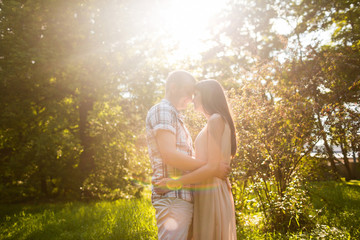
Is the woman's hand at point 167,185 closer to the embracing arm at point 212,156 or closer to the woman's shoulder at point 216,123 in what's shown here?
the embracing arm at point 212,156

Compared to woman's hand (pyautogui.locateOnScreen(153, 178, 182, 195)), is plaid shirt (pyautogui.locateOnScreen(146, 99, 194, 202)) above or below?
above

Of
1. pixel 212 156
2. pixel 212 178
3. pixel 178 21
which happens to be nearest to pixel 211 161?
pixel 212 156

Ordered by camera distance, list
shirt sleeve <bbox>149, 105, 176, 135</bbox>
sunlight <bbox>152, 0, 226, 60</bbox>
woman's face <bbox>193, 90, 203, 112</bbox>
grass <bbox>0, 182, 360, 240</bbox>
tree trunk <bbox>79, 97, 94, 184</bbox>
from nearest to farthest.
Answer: shirt sleeve <bbox>149, 105, 176, 135</bbox> → woman's face <bbox>193, 90, 203, 112</bbox> → grass <bbox>0, 182, 360, 240</bbox> → sunlight <bbox>152, 0, 226, 60</bbox> → tree trunk <bbox>79, 97, 94, 184</bbox>

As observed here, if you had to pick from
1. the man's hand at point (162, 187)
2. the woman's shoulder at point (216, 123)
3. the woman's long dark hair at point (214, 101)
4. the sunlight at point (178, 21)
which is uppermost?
the sunlight at point (178, 21)

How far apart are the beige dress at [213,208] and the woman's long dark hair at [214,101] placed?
101 millimetres

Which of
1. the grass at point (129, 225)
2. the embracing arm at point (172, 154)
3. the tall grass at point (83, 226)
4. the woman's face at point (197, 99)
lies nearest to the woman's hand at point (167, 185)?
the embracing arm at point (172, 154)

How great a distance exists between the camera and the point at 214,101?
8.16ft

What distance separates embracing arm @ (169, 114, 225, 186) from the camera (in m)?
2.18

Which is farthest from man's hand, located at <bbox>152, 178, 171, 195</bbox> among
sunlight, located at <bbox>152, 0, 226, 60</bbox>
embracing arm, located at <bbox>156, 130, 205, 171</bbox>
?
sunlight, located at <bbox>152, 0, 226, 60</bbox>

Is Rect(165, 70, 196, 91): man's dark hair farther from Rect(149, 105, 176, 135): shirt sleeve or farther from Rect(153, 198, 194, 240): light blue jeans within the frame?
Rect(153, 198, 194, 240): light blue jeans

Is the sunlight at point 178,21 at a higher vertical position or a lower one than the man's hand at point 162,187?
higher

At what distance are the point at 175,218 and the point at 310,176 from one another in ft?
12.9

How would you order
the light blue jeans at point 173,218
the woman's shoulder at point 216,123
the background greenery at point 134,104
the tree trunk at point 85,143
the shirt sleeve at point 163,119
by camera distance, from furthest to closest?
the tree trunk at point 85,143
the background greenery at point 134,104
the woman's shoulder at point 216,123
the shirt sleeve at point 163,119
the light blue jeans at point 173,218

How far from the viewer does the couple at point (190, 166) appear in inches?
84.9
